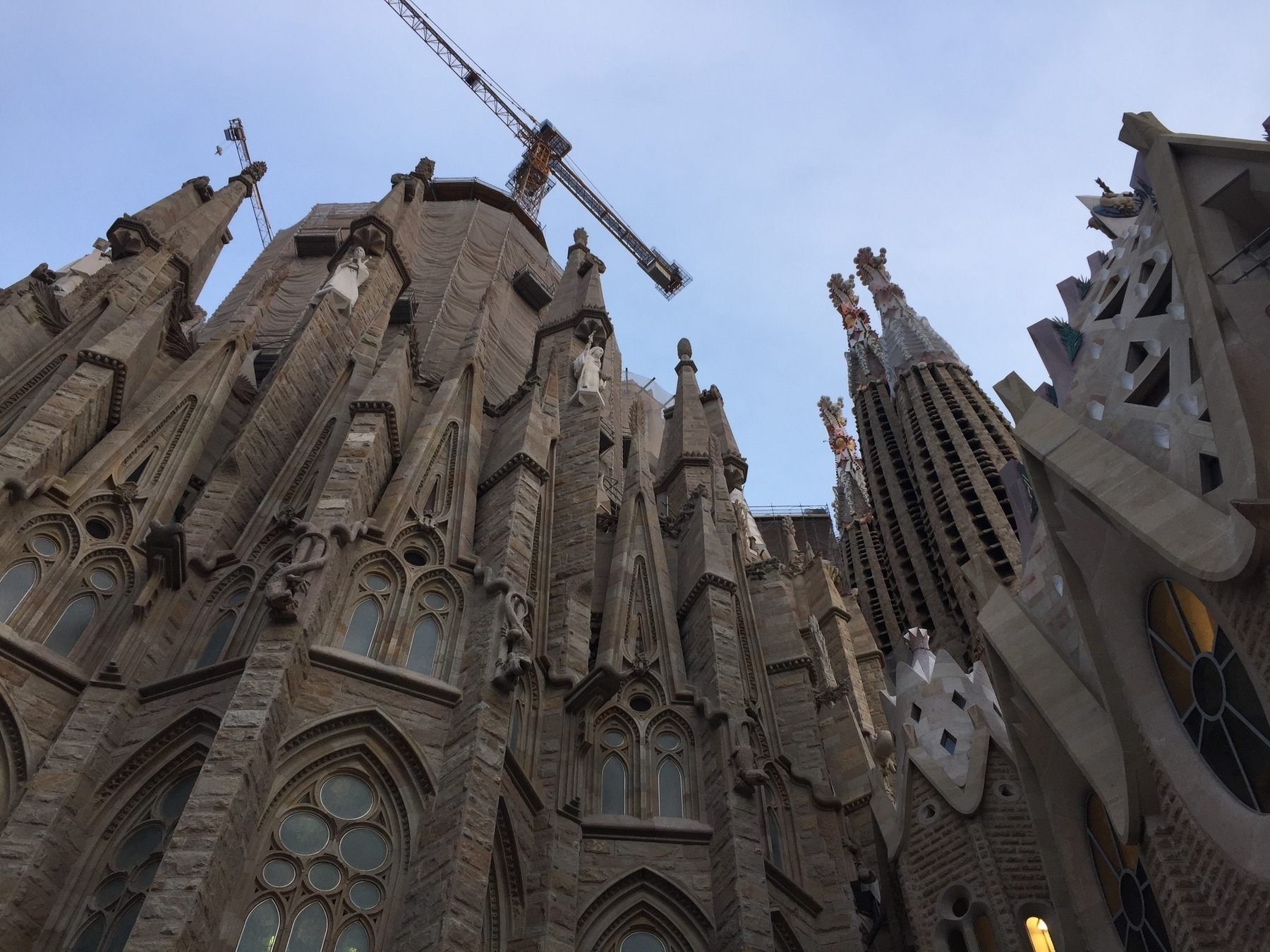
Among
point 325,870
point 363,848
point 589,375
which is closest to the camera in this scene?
point 325,870

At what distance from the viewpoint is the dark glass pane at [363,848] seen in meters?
8.06

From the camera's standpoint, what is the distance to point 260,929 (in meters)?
7.41

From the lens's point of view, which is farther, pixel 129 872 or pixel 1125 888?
pixel 1125 888

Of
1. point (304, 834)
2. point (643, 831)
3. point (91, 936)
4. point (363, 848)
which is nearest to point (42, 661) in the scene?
point (91, 936)

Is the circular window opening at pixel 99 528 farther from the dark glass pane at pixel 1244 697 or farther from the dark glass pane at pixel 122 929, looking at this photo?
the dark glass pane at pixel 1244 697

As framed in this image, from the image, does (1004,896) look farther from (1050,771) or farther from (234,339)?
(234,339)

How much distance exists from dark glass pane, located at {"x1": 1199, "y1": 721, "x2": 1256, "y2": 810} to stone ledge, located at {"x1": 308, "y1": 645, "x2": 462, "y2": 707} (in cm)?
593

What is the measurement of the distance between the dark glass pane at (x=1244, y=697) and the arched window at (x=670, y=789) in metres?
Result: 5.07

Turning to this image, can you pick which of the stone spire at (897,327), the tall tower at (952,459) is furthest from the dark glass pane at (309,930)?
the stone spire at (897,327)

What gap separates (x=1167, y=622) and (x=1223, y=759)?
48.2 inches

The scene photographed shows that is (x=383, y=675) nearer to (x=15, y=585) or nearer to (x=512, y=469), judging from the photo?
(x=15, y=585)

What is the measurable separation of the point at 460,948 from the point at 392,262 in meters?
12.4

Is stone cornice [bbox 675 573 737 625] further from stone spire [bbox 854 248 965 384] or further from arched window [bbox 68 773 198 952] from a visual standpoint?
stone spire [bbox 854 248 965 384]

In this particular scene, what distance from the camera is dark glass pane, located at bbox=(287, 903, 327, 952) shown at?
747 centimetres
